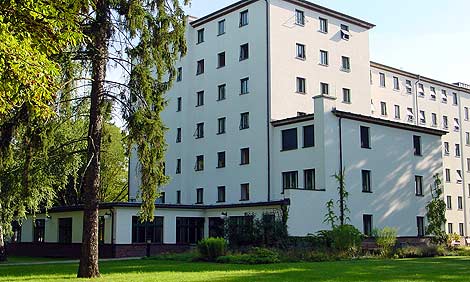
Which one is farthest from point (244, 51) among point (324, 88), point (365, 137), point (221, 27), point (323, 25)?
point (365, 137)

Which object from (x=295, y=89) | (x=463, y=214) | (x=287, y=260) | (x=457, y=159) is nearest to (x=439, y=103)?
(x=457, y=159)

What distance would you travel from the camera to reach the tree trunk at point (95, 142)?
19.7 m

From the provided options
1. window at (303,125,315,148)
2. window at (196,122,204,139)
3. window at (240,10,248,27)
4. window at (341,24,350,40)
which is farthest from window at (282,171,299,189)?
window at (341,24,350,40)

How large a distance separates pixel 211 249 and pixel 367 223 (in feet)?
44.7

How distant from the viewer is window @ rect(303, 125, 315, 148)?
38.1 metres

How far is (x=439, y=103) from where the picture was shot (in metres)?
66.2

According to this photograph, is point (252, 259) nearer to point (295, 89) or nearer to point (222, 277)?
point (222, 277)

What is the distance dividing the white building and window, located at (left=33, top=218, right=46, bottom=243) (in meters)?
0.89

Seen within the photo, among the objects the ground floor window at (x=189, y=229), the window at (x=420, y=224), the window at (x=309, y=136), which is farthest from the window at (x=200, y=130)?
the window at (x=420, y=224)

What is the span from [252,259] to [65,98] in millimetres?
11858

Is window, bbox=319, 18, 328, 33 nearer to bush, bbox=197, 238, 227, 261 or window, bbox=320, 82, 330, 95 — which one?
window, bbox=320, 82, 330, 95

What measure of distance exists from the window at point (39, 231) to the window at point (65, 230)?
96.5 inches

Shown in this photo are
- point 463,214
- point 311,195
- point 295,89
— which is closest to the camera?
point 311,195

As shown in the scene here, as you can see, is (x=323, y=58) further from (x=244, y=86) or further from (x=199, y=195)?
(x=199, y=195)
